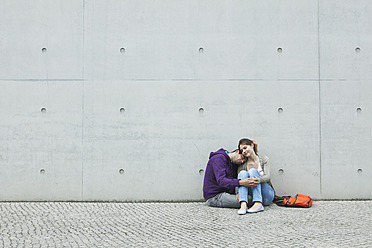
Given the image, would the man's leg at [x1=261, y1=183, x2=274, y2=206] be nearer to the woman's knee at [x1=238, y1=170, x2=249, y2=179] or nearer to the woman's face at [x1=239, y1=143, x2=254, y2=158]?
the woman's knee at [x1=238, y1=170, x2=249, y2=179]

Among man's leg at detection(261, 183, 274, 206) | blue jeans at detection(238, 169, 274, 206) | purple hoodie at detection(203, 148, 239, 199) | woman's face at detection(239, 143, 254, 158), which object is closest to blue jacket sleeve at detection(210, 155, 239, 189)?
purple hoodie at detection(203, 148, 239, 199)

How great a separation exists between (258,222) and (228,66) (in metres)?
2.28

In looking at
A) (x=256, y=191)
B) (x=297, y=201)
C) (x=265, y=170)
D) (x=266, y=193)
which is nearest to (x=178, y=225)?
(x=256, y=191)

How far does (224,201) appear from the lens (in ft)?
18.5

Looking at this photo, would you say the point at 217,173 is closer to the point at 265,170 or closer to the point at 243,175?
the point at 243,175

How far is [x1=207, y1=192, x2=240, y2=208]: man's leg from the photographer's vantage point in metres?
5.59

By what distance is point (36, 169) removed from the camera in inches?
242

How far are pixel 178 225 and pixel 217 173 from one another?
3.51 ft

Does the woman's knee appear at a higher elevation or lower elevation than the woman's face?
lower

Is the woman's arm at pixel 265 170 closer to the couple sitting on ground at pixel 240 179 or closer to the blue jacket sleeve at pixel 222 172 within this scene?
the couple sitting on ground at pixel 240 179

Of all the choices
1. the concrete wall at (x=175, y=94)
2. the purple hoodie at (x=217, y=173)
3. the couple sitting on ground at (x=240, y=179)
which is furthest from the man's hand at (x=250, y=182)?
the concrete wall at (x=175, y=94)

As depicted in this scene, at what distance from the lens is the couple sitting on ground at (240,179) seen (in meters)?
5.49

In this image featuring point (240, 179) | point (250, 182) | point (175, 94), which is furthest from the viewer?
point (175, 94)

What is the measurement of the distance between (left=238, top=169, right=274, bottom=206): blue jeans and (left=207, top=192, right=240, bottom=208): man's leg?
0.16 m
